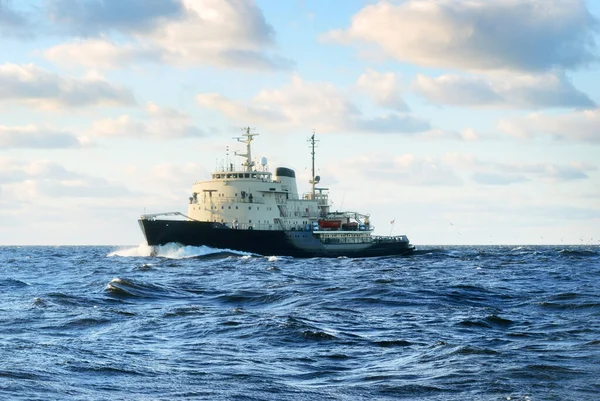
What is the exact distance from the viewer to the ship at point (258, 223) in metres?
79.7

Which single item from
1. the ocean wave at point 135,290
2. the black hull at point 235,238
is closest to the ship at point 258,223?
the black hull at point 235,238

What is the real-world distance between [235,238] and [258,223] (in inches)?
157

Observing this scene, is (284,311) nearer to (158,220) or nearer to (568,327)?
(568,327)

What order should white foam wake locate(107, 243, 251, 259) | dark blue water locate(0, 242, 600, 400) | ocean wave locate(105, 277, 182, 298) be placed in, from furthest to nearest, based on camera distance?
white foam wake locate(107, 243, 251, 259)
ocean wave locate(105, 277, 182, 298)
dark blue water locate(0, 242, 600, 400)

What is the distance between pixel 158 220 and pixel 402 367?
6398 centimetres

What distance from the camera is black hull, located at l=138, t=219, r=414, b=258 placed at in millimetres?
78938

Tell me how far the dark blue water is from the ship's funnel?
173 feet

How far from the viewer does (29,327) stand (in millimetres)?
23844

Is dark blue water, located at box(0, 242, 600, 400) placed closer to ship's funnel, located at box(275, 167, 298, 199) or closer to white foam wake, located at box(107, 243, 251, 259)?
white foam wake, located at box(107, 243, 251, 259)

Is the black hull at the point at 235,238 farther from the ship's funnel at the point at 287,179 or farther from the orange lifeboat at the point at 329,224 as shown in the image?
the ship's funnel at the point at 287,179

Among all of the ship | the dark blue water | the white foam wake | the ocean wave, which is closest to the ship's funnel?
the ship

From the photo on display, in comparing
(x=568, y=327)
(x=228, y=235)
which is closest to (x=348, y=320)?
(x=568, y=327)

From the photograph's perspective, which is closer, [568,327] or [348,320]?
[568,327]

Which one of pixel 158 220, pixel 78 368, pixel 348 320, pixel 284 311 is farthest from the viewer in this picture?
pixel 158 220
